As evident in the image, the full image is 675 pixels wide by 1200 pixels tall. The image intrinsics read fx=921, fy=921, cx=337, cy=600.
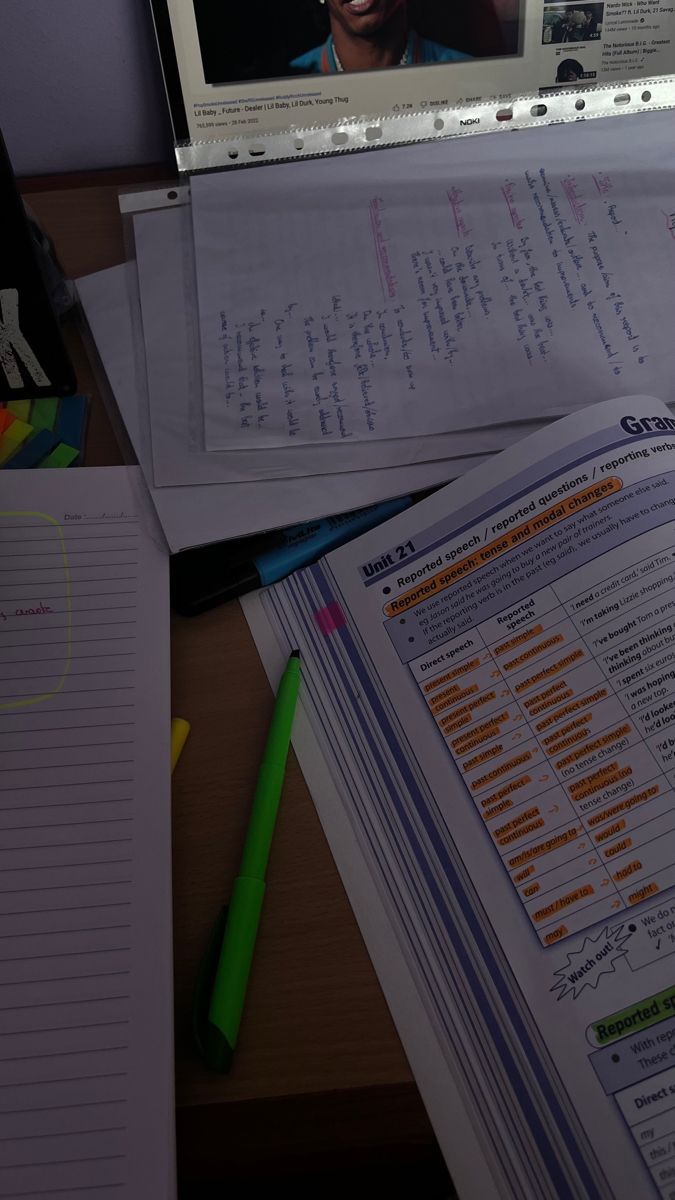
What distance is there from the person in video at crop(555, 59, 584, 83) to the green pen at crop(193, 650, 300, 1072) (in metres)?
0.52

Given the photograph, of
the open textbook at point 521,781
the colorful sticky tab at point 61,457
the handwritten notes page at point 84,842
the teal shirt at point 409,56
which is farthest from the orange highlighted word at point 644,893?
the teal shirt at point 409,56

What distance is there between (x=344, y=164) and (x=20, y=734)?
48 cm

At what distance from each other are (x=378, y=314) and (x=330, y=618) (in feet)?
0.75

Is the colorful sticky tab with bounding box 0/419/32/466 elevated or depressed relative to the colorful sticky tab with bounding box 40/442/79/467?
elevated

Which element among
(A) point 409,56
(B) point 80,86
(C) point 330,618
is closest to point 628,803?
(C) point 330,618

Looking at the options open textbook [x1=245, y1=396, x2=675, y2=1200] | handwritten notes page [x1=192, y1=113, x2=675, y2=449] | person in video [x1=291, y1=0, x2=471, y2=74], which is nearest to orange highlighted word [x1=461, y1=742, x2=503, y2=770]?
open textbook [x1=245, y1=396, x2=675, y2=1200]

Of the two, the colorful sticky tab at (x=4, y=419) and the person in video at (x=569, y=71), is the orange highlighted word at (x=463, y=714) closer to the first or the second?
the colorful sticky tab at (x=4, y=419)

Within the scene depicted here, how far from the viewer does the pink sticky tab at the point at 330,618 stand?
53cm

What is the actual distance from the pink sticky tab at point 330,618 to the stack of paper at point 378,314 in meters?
0.06

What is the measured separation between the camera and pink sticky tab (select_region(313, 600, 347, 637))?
0.53 metres

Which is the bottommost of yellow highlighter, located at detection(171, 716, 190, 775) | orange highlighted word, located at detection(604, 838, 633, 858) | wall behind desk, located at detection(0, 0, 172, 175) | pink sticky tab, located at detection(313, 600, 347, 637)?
orange highlighted word, located at detection(604, 838, 633, 858)

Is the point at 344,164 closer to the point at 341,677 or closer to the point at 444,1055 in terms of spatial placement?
the point at 341,677

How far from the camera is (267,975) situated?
439mm

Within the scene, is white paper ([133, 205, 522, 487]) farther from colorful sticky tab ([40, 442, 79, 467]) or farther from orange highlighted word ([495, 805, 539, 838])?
orange highlighted word ([495, 805, 539, 838])
